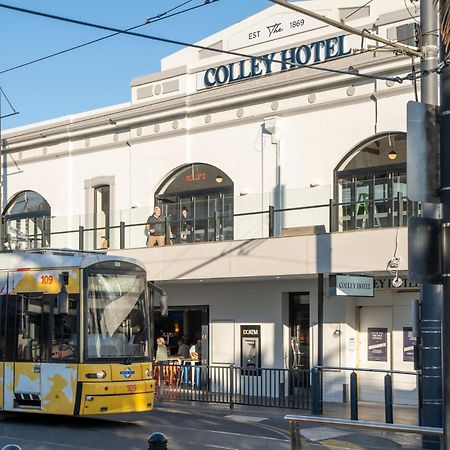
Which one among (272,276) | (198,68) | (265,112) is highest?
(198,68)

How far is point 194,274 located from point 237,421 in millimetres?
5490

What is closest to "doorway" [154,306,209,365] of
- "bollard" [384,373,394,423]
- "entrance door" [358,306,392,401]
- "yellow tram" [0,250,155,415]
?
"entrance door" [358,306,392,401]

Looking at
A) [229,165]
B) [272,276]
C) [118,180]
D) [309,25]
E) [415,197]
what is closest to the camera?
[415,197]

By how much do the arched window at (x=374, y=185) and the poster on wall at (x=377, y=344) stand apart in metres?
3.05

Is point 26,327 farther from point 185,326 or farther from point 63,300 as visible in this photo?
point 185,326

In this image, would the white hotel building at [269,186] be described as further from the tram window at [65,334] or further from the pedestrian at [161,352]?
the tram window at [65,334]

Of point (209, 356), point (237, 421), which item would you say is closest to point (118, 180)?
point (209, 356)

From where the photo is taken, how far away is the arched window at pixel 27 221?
2830 cm

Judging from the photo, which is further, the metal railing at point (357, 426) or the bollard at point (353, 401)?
the bollard at point (353, 401)

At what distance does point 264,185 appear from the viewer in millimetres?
23562

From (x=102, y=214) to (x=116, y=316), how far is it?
34.2 ft

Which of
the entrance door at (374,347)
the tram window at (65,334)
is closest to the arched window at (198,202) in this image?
the entrance door at (374,347)

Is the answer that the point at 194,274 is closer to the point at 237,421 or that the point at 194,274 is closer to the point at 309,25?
the point at 237,421

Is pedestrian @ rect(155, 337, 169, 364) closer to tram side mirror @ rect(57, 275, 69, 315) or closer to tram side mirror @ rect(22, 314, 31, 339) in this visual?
tram side mirror @ rect(22, 314, 31, 339)
